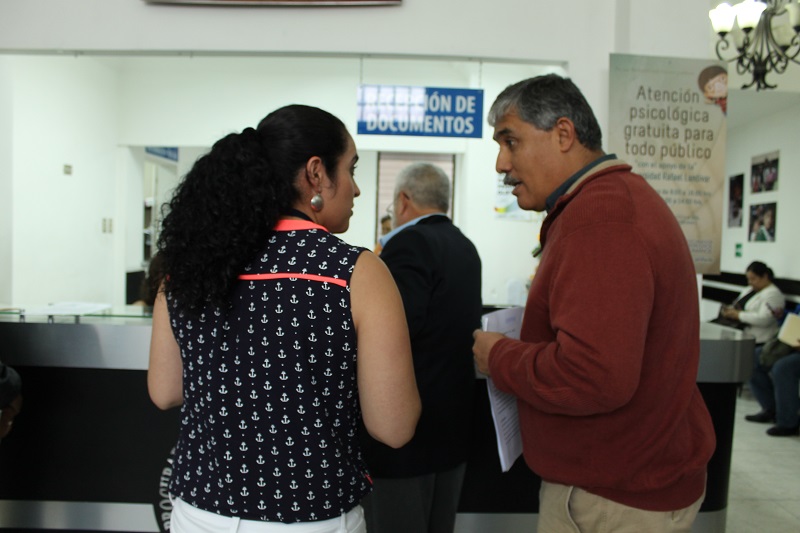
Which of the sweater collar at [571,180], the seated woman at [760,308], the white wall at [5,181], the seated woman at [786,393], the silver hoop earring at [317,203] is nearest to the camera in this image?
the silver hoop earring at [317,203]

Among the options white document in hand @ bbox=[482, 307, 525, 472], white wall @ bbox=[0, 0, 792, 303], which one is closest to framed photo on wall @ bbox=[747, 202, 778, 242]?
white wall @ bbox=[0, 0, 792, 303]

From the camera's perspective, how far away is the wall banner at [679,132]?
3.01m

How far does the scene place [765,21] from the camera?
14.4 ft

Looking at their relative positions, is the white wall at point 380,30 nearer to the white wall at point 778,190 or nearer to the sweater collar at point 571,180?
the sweater collar at point 571,180

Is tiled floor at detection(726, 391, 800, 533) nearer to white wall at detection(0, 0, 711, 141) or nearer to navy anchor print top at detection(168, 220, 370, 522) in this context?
white wall at detection(0, 0, 711, 141)

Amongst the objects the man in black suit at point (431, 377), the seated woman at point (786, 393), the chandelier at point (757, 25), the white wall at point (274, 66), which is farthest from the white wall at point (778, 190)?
the man in black suit at point (431, 377)

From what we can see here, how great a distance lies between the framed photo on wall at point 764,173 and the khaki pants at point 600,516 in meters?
6.90

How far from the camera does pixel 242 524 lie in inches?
42.4

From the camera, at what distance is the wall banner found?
3006 millimetres

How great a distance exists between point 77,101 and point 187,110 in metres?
1.05

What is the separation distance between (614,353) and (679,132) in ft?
7.54

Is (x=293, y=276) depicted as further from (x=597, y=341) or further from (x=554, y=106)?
(x=554, y=106)

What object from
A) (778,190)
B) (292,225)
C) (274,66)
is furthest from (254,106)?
(292,225)

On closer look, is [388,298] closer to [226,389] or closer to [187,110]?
[226,389]
